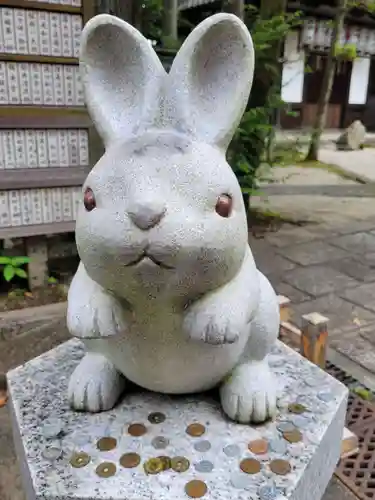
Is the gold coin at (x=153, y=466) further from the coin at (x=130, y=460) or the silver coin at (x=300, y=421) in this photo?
the silver coin at (x=300, y=421)

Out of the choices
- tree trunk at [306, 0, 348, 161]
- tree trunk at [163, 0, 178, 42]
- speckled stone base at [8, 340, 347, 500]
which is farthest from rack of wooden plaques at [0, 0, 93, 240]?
tree trunk at [306, 0, 348, 161]

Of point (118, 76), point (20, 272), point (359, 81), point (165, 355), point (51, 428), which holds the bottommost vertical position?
point (20, 272)

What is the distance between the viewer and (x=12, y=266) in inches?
128

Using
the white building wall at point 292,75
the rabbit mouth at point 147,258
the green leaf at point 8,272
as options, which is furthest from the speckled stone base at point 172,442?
the white building wall at point 292,75

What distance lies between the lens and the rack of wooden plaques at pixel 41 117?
9.93 ft

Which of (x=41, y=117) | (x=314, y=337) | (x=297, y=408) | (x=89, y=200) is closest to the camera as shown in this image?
(x=89, y=200)

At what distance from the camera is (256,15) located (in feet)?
16.8

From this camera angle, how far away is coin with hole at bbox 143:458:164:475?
3.92 ft

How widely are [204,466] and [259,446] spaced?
0.50ft

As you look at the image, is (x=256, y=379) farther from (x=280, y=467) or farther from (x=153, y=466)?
(x=153, y=466)

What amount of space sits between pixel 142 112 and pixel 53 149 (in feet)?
7.42

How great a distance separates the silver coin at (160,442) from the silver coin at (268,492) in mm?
260

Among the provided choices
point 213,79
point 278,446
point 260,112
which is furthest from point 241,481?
point 260,112

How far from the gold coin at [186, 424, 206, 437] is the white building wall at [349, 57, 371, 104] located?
1510cm
